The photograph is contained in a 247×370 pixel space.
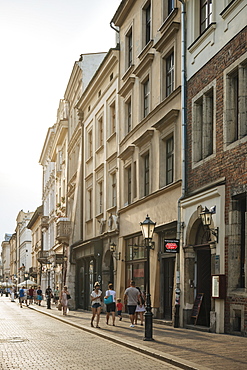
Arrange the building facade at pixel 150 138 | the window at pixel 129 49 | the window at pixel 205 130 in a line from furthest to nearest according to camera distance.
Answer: the window at pixel 129 49 → the building facade at pixel 150 138 → the window at pixel 205 130

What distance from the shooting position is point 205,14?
21.5 meters

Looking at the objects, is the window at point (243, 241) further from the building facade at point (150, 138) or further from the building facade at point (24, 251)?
the building facade at point (24, 251)

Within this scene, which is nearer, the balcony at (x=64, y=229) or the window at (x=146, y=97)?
the window at (x=146, y=97)

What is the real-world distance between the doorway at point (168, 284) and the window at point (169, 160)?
10.0 ft

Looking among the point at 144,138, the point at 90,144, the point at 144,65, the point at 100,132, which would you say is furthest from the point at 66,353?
the point at 90,144

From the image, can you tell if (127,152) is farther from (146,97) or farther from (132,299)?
(132,299)

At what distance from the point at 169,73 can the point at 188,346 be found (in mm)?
12575

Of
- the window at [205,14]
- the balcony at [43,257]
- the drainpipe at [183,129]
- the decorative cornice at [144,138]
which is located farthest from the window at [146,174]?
the balcony at [43,257]

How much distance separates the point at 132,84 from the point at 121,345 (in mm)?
15544

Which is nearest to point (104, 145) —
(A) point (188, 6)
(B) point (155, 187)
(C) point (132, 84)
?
(C) point (132, 84)

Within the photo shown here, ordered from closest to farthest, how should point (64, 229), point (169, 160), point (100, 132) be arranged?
point (169, 160) → point (100, 132) → point (64, 229)

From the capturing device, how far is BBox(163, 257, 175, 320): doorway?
24.1 meters

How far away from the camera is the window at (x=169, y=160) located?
2444 centimetres

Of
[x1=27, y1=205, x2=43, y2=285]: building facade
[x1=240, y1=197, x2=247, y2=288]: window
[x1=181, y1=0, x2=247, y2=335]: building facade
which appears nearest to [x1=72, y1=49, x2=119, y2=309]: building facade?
[x1=181, y1=0, x2=247, y2=335]: building facade
